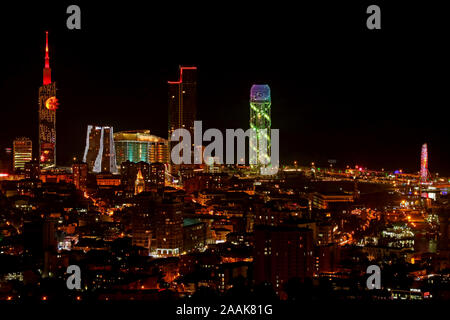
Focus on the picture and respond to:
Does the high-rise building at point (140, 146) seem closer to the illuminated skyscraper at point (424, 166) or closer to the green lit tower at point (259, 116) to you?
the green lit tower at point (259, 116)

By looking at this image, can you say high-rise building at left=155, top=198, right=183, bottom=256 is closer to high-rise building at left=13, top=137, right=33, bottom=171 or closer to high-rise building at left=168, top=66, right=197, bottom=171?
high-rise building at left=13, top=137, right=33, bottom=171

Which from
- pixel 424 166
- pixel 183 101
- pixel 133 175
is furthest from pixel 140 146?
pixel 424 166

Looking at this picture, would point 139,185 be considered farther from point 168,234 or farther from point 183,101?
point 183,101

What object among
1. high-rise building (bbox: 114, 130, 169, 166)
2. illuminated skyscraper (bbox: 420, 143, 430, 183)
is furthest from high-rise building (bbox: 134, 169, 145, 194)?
illuminated skyscraper (bbox: 420, 143, 430, 183)

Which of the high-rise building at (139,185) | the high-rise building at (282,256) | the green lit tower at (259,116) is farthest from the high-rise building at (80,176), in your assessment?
the high-rise building at (282,256)
